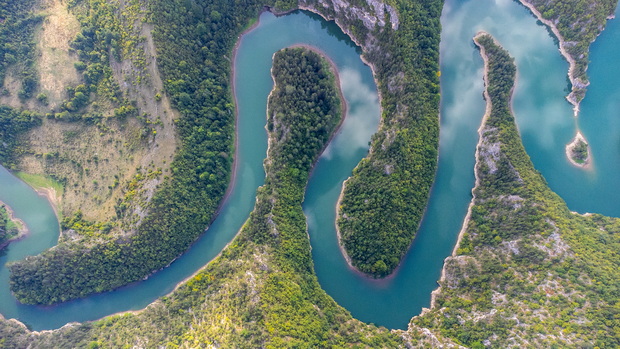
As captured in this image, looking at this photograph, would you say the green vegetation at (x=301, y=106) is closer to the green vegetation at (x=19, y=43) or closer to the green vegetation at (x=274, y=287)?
the green vegetation at (x=274, y=287)

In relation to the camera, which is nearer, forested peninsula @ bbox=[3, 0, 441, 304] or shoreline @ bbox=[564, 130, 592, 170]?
forested peninsula @ bbox=[3, 0, 441, 304]

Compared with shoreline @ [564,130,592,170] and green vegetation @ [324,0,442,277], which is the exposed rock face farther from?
shoreline @ [564,130,592,170]

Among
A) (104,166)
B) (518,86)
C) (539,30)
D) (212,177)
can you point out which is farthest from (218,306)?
(539,30)

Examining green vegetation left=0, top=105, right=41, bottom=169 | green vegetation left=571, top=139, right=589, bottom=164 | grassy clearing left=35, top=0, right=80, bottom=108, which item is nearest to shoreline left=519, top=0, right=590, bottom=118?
green vegetation left=571, top=139, right=589, bottom=164

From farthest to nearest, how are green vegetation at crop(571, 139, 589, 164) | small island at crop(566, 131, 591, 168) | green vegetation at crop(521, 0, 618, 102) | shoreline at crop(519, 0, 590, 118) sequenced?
shoreline at crop(519, 0, 590, 118), green vegetation at crop(521, 0, 618, 102), small island at crop(566, 131, 591, 168), green vegetation at crop(571, 139, 589, 164)

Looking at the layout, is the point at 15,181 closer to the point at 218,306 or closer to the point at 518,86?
the point at 218,306

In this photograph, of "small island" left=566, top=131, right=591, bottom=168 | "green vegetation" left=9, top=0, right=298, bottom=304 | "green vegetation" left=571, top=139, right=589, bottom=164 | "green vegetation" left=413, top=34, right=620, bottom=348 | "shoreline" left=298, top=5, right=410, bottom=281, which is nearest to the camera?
"green vegetation" left=413, top=34, right=620, bottom=348

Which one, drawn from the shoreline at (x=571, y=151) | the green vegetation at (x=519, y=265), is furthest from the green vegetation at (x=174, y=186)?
the shoreline at (x=571, y=151)
